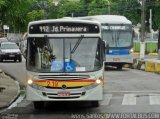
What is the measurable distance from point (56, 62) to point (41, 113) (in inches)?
61.1

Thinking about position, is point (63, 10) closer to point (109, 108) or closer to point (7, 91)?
point (7, 91)

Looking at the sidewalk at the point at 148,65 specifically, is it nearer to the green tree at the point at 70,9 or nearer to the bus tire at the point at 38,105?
the bus tire at the point at 38,105

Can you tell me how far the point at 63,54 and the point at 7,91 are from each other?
7.19 metres

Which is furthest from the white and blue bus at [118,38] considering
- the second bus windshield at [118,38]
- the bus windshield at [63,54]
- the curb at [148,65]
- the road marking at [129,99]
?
the bus windshield at [63,54]

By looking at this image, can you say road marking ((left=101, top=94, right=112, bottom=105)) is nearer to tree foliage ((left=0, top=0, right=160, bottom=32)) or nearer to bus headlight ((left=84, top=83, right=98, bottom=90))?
bus headlight ((left=84, top=83, right=98, bottom=90))

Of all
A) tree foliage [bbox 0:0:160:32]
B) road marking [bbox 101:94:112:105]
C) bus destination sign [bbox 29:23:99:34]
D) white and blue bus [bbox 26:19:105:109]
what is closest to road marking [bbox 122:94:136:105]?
road marking [bbox 101:94:112:105]

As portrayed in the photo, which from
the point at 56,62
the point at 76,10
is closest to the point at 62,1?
the point at 76,10

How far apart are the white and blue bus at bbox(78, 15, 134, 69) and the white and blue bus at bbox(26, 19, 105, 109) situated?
19.9 meters

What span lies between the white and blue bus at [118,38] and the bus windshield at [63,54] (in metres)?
20.1

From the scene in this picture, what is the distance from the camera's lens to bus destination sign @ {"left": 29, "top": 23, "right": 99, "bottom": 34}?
16.5 metres

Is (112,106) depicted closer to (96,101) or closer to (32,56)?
(96,101)

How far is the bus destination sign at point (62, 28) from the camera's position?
16.5 m

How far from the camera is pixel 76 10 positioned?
310 ft

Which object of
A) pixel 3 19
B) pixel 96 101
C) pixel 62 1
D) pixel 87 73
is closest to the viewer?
pixel 87 73
